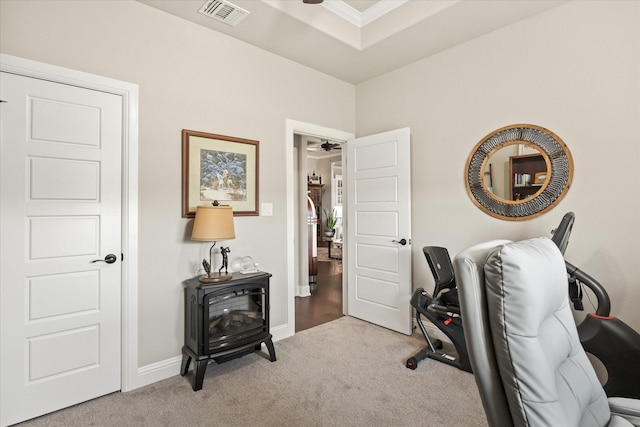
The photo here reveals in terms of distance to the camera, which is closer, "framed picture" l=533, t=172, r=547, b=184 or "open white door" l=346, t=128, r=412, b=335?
"framed picture" l=533, t=172, r=547, b=184

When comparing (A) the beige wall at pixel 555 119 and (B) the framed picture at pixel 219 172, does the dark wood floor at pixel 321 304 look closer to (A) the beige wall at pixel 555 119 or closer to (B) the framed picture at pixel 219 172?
(A) the beige wall at pixel 555 119

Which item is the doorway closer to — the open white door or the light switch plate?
the open white door

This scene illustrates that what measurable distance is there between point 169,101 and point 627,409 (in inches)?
121

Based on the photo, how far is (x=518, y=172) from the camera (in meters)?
2.75

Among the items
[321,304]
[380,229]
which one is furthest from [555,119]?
[321,304]

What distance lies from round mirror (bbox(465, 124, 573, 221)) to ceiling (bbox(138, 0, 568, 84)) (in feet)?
3.05

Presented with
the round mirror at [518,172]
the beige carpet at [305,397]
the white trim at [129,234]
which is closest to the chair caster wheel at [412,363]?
the beige carpet at [305,397]

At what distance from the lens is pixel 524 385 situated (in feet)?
2.61

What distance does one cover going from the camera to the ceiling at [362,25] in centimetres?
254

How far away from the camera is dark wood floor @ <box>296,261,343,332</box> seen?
12.5ft

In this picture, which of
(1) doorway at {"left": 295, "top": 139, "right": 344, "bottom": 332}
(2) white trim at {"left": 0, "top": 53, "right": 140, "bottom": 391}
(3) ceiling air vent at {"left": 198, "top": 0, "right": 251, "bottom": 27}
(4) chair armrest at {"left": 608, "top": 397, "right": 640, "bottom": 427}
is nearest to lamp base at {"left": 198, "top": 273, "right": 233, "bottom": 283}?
(2) white trim at {"left": 0, "top": 53, "right": 140, "bottom": 391}

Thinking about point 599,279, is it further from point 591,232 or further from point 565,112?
point 565,112

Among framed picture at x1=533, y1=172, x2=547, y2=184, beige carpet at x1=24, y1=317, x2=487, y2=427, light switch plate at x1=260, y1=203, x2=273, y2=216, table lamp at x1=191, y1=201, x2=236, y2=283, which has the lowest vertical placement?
beige carpet at x1=24, y1=317, x2=487, y2=427

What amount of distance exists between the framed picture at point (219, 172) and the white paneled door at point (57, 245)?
495mm
